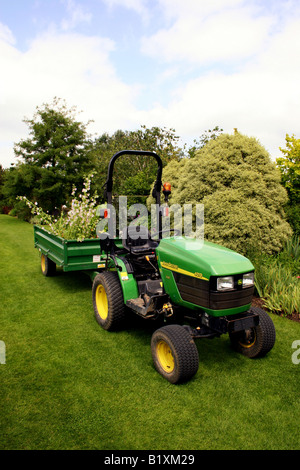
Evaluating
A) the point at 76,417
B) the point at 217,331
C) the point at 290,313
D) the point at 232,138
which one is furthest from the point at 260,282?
the point at 76,417

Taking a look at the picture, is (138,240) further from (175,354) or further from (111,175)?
(175,354)

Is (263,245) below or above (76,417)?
above

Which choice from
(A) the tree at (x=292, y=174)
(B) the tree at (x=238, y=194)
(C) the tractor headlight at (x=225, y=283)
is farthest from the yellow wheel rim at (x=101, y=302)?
(A) the tree at (x=292, y=174)

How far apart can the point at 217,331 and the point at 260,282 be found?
254cm

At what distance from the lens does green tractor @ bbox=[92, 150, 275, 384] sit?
9.91ft

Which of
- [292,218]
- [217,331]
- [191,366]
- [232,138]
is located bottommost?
[191,366]

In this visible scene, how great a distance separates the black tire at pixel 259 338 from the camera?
3443mm

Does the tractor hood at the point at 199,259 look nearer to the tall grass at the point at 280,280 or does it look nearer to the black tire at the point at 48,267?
the tall grass at the point at 280,280

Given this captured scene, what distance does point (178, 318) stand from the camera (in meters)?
3.73

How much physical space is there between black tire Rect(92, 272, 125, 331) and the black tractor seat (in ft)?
1.43

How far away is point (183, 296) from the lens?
10.9 ft

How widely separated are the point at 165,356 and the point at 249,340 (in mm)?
989

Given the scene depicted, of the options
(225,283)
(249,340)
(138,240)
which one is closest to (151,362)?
(249,340)
